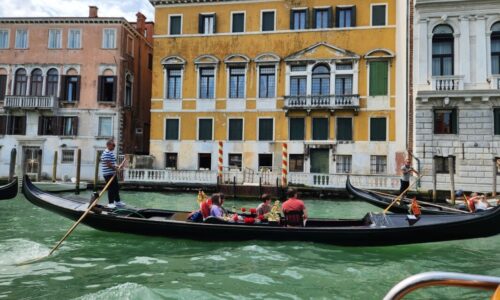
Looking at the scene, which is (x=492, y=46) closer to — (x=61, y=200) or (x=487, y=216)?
(x=487, y=216)

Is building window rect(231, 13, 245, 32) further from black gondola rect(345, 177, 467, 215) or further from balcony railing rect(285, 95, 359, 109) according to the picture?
black gondola rect(345, 177, 467, 215)

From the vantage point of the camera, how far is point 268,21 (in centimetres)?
1642

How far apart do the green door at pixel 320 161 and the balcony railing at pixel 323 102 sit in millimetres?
1563

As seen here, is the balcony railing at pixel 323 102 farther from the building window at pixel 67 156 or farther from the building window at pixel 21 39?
the building window at pixel 21 39

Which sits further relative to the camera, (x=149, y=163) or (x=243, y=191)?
(x=149, y=163)

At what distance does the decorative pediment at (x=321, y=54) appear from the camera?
612 inches

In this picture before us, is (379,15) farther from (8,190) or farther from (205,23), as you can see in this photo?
(8,190)

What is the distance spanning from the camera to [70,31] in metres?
18.0

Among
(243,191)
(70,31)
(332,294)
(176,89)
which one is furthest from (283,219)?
(70,31)

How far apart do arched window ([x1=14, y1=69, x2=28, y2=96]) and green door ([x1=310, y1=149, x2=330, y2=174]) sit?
1168 cm

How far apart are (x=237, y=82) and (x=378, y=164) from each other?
5.83 meters

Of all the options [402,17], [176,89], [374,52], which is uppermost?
[402,17]

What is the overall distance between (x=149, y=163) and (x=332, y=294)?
13357 millimetres

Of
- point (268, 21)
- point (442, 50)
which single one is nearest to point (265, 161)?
point (268, 21)
